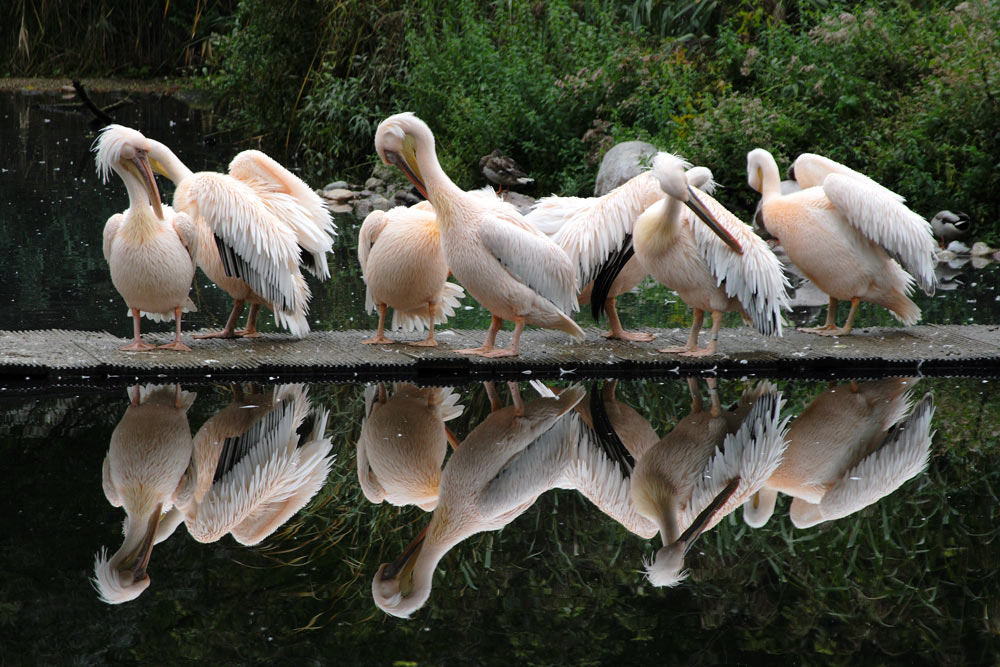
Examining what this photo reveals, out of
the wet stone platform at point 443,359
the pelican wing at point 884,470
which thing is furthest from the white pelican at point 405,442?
the pelican wing at point 884,470

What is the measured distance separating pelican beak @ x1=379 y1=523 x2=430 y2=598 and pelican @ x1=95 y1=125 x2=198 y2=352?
8.34 feet

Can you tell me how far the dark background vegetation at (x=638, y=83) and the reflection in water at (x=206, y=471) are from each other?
6.38m

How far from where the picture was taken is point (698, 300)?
5688 mm

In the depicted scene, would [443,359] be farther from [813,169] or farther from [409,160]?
[813,169]

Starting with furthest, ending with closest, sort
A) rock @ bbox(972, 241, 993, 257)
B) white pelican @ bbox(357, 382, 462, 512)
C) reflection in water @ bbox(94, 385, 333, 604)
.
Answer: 1. rock @ bbox(972, 241, 993, 257)
2. white pelican @ bbox(357, 382, 462, 512)
3. reflection in water @ bbox(94, 385, 333, 604)

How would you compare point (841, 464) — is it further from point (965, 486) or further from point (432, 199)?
point (432, 199)

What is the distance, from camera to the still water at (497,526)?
112 inches

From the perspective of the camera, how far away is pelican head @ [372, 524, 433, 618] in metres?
3.02

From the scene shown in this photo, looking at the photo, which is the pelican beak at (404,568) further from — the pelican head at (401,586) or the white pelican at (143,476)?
the white pelican at (143,476)

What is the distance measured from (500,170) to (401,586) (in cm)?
847

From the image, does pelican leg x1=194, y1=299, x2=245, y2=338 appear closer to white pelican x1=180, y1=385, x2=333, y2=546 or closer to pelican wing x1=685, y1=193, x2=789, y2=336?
white pelican x1=180, y1=385, x2=333, y2=546

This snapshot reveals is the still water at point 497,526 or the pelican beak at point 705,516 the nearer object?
the still water at point 497,526

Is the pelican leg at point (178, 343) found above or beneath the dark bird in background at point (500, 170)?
above

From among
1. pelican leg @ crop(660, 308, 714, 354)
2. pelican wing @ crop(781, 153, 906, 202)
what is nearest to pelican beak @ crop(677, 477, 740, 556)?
pelican leg @ crop(660, 308, 714, 354)
